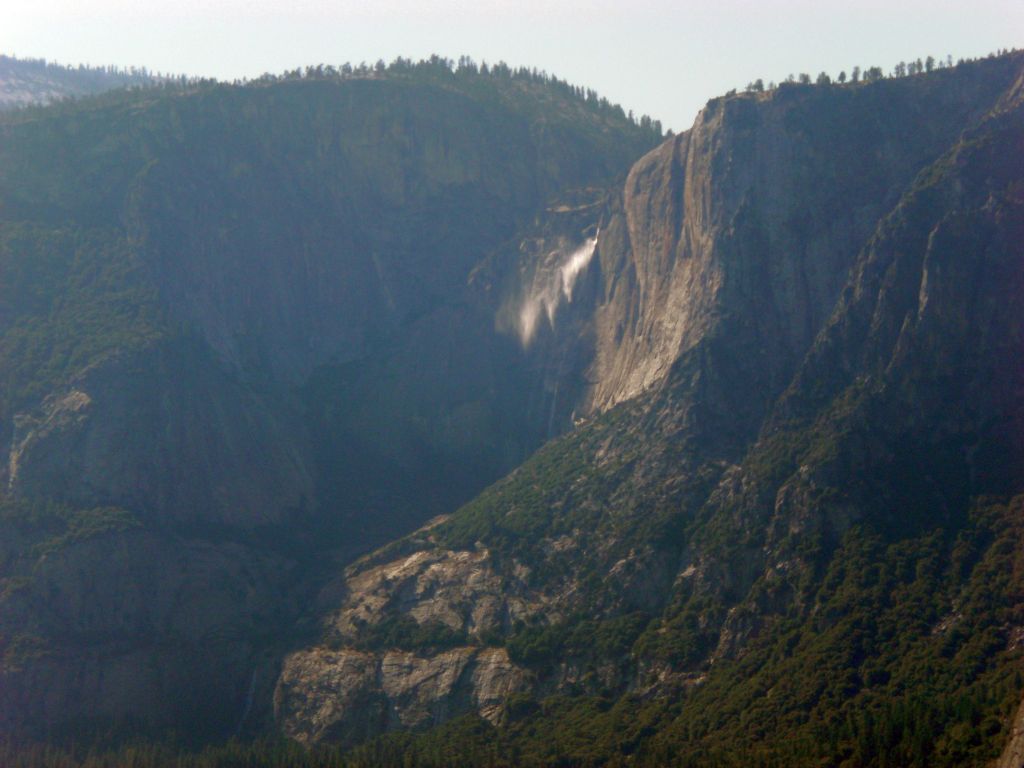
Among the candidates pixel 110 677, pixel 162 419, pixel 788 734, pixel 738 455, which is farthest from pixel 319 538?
pixel 788 734

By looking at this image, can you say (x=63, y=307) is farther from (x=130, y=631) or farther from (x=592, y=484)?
(x=592, y=484)

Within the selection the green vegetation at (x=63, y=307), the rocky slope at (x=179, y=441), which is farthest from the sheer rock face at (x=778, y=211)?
the green vegetation at (x=63, y=307)

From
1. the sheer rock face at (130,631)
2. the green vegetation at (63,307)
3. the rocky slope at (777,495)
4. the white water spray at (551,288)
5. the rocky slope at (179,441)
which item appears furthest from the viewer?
the white water spray at (551,288)

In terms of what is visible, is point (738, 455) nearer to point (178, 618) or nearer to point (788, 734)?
point (788, 734)

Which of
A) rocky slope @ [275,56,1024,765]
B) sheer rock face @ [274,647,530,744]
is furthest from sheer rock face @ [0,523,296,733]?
rocky slope @ [275,56,1024,765]

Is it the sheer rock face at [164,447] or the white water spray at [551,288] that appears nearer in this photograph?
the sheer rock face at [164,447]

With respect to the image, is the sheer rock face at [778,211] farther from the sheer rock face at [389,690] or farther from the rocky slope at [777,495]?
the sheer rock face at [389,690]

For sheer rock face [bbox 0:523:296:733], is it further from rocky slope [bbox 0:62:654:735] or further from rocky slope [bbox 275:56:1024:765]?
rocky slope [bbox 275:56:1024:765]
